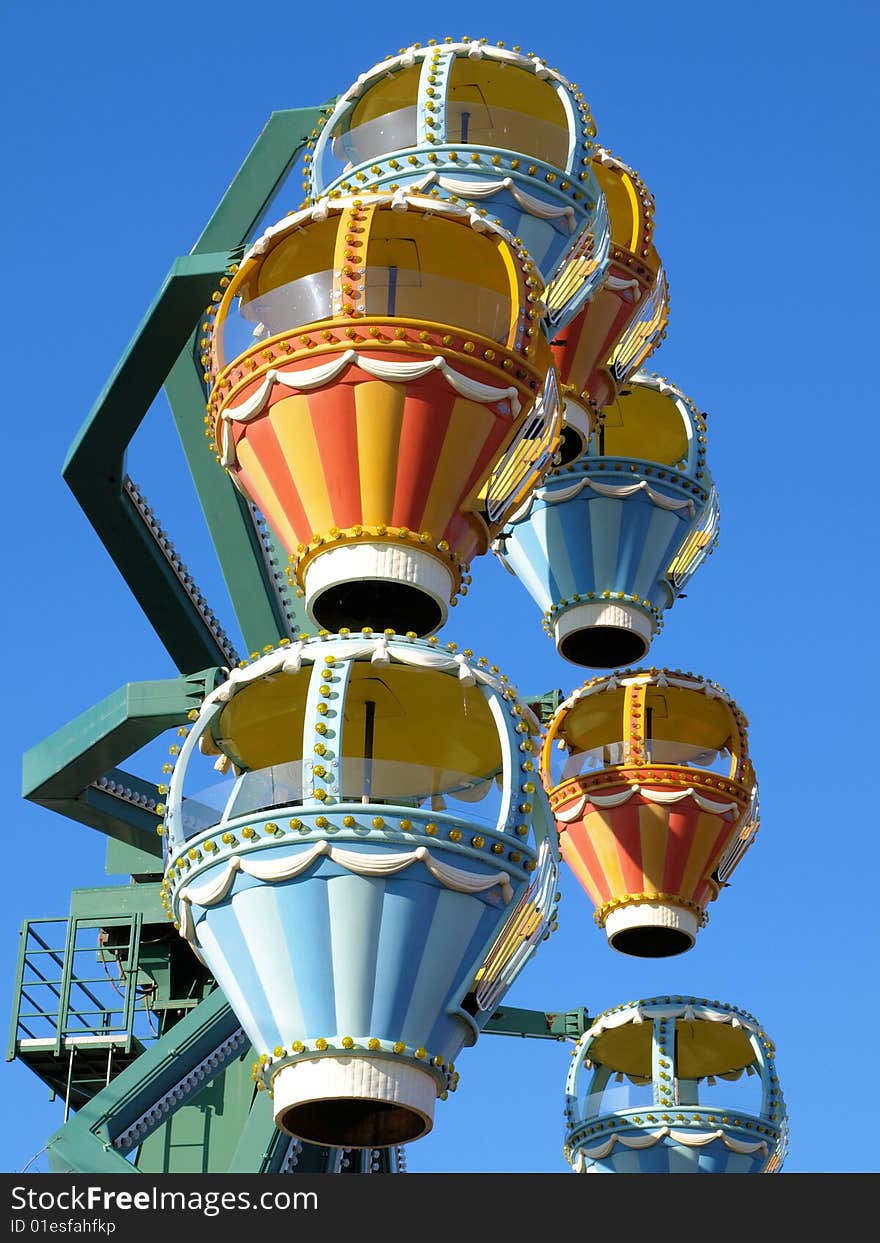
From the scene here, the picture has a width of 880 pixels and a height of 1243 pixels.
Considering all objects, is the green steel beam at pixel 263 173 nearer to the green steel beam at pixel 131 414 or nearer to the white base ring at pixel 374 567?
the green steel beam at pixel 131 414

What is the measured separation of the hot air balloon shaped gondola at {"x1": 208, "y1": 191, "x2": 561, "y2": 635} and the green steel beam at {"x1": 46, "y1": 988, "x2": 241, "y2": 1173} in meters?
5.14

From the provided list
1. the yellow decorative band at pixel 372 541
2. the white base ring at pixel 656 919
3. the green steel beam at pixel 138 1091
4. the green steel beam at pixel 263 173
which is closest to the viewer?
the yellow decorative band at pixel 372 541

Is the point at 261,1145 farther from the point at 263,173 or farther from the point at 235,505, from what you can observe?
the point at 263,173

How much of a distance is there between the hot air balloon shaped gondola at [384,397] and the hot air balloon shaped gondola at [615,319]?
4.87 meters

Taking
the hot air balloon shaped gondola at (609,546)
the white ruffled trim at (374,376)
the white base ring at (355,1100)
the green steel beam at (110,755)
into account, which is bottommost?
the white base ring at (355,1100)

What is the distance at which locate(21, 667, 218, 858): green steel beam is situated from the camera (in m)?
22.0

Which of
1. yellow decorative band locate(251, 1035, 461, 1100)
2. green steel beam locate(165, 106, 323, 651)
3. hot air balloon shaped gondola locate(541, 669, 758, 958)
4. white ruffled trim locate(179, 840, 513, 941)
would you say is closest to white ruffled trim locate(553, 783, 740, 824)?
hot air balloon shaped gondola locate(541, 669, 758, 958)

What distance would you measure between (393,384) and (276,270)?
2.08 meters

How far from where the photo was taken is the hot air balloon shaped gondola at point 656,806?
27406 mm

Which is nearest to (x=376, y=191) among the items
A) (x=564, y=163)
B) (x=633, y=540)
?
(x=564, y=163)

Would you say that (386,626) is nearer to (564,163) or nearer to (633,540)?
(564,163)

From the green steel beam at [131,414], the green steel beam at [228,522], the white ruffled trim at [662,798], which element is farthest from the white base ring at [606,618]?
the green steel beam at [131,414]
